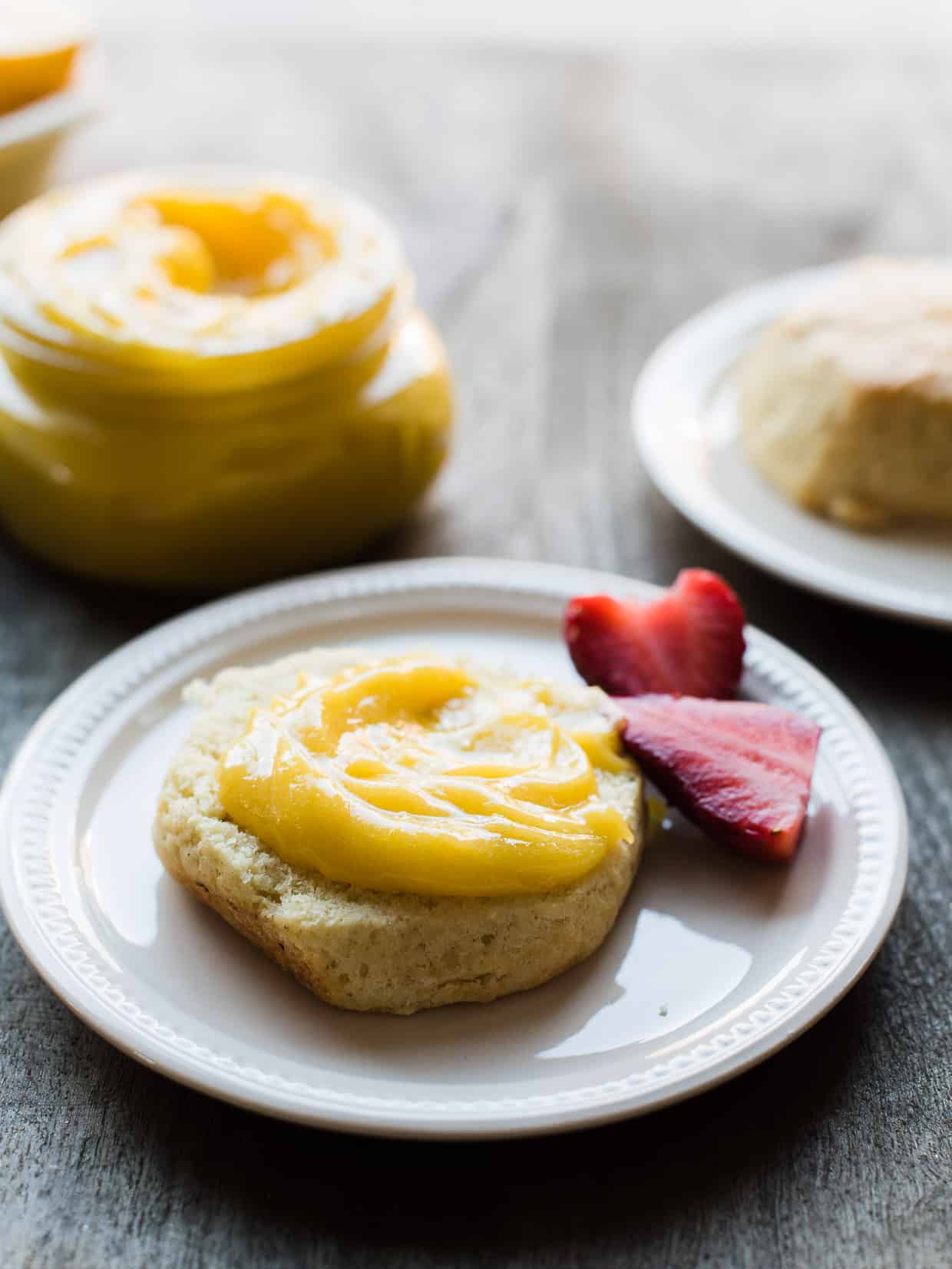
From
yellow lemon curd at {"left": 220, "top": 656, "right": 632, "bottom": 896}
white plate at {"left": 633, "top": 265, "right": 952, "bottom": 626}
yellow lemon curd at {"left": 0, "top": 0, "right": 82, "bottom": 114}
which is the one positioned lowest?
white plate at {"left": 633, "top": 265, "right": 952, "bottom": 626}

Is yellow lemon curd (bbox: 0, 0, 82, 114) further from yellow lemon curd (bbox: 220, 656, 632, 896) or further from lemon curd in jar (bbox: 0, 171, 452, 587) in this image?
yellow lemon curd (bbox: 220, 656, 632, 896)

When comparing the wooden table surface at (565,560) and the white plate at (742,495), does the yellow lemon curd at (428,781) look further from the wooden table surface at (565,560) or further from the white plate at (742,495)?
the white plate at (742,495)

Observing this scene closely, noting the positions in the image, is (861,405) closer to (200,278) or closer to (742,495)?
(742,495)

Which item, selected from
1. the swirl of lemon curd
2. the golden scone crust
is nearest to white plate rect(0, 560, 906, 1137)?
the golden scone crust

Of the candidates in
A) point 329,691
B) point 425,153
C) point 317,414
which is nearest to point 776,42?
point 425,153

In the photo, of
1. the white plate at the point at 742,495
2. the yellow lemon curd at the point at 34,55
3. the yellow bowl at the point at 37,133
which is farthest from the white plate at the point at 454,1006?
the yellow lemon curd at the point at 34,55

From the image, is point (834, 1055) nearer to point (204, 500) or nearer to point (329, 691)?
point (329, 691)
